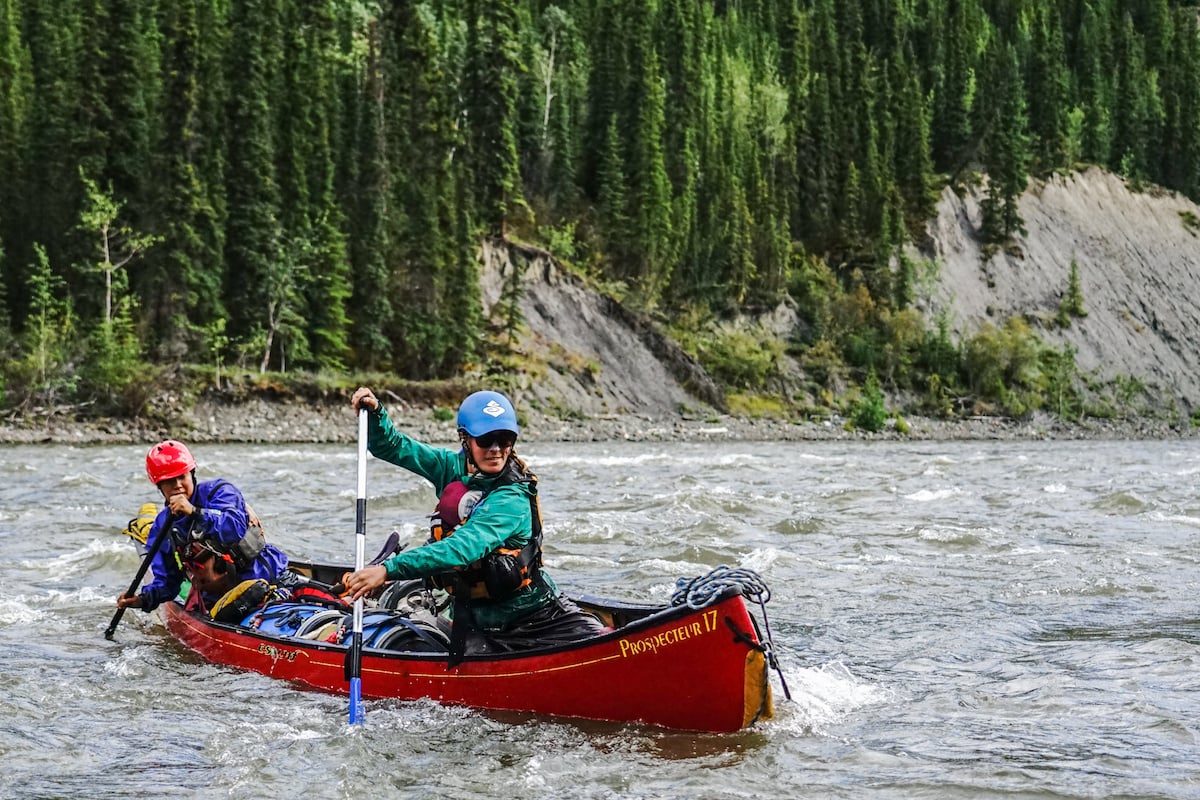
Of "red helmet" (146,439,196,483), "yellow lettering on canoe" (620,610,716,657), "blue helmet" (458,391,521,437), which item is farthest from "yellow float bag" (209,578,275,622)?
"yellow lettering on canoe" (620,610,716,657)

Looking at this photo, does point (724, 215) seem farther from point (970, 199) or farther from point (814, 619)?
point (814, 619)

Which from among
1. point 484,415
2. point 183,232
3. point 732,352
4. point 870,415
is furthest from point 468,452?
point 732,352

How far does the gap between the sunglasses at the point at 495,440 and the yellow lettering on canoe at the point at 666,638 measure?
1.47 metres

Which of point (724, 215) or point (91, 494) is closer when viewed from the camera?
point (91, 494)

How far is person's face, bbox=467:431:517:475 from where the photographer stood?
7812mm

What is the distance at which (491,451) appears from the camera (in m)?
7.85

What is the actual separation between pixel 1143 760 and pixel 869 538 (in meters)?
10.5

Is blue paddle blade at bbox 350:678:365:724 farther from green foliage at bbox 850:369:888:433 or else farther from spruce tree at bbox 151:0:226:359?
green foliage at bbox 850:369:888:433

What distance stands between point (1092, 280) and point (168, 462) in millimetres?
88064

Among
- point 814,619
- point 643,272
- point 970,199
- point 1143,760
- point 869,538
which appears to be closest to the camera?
point 1143,760

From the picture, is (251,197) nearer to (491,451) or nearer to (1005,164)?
(491,451)

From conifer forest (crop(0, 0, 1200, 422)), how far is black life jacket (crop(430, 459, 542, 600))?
4362 centimetres

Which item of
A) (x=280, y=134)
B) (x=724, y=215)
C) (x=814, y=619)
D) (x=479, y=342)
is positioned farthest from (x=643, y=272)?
(x=814, y=619)

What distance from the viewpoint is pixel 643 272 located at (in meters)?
73.8
